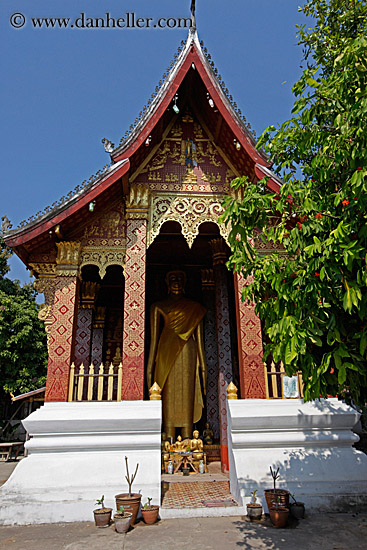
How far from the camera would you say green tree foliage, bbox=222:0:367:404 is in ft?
8.94

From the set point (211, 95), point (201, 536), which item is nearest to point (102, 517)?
point (201, 536)

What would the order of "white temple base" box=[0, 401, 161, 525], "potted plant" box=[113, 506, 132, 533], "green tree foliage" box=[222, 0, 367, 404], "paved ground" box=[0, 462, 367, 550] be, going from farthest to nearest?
1. "white temple base" box=[0, 401, 161, 525]
2. "potted plant" box=[113, 506, 132, 533]
3. "paved ground" box=[0, 462, 367, 550]
4. "green tree foliage" box=[222, 0, 367, 404]

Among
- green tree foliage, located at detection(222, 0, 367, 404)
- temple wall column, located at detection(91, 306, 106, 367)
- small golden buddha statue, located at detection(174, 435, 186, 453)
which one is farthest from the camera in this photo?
temple wall column, located at detection(91, 306, 106, 367)

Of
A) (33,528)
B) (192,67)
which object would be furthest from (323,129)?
(33,528)

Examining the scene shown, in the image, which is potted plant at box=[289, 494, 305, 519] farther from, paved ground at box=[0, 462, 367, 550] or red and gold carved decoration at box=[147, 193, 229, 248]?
red and gold carved decoration at box=[147, 193, 229, 248]

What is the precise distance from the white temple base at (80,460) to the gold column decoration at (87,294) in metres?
3.83

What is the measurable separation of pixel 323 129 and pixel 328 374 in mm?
1966

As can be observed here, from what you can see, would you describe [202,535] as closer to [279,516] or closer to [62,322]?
[279,516]

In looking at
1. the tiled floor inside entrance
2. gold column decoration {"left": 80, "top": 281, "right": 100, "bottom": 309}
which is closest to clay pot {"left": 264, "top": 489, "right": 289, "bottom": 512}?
the tiled floor inside entrance

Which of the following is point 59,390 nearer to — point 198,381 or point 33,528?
point 33,528

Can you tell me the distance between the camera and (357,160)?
9.11 ft

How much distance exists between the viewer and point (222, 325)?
27.9 feet

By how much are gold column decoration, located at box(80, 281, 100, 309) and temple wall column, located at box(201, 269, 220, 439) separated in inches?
101

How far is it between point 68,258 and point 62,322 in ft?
3.62
